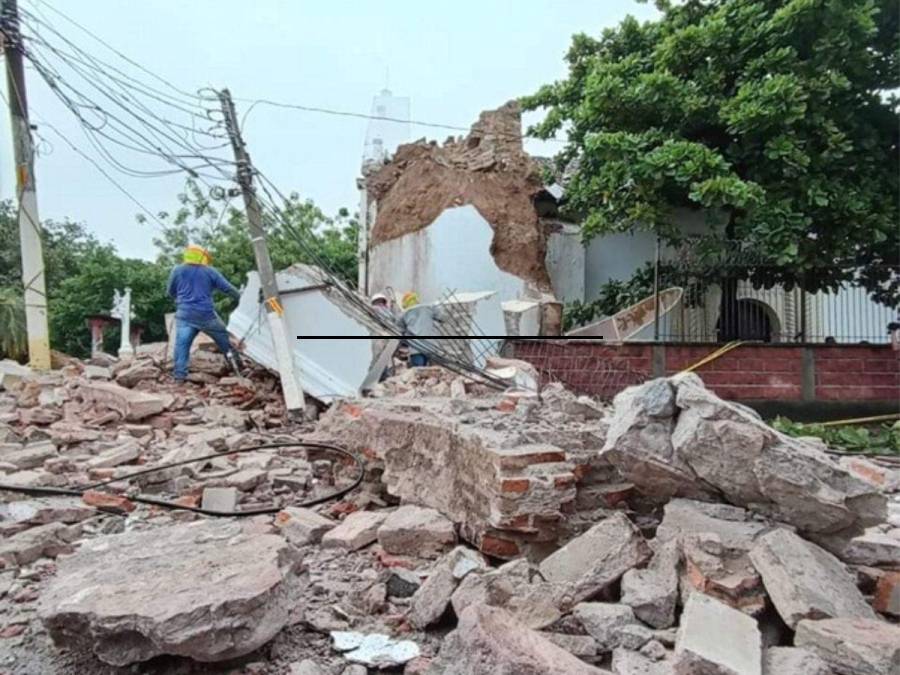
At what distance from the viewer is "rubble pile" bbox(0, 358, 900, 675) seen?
1.68 m

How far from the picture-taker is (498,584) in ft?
6.64

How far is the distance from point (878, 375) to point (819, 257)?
1.62 meters

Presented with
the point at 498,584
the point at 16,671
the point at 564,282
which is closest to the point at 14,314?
the point at 564,282

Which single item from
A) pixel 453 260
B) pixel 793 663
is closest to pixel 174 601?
pixel 793 663

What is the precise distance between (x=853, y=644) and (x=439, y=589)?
1.24 meters

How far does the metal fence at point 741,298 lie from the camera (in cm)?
831

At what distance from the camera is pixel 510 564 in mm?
2197

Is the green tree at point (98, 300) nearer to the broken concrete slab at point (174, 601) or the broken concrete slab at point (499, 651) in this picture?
the broken concrete slab at point (174, 601)

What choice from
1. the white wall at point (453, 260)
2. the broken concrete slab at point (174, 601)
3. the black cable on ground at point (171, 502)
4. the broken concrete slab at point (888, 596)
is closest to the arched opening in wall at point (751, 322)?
the white wall at point (453, 260)

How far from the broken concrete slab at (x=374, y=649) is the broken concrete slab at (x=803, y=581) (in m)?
1.17

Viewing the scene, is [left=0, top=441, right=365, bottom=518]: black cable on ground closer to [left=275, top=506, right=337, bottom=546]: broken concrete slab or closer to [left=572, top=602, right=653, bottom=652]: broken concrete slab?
[left=275, top=506, right=337, bottom=546]: broken concrete slab

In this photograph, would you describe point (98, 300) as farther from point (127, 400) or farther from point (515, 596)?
point (515, 596)

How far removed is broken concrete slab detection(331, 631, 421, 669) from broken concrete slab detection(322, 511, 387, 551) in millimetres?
764

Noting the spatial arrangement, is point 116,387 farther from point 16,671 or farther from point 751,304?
point 751,304
